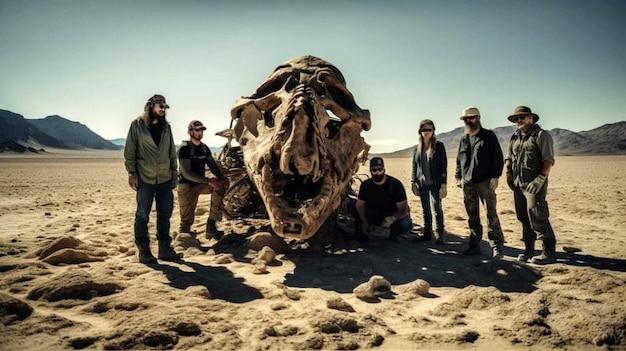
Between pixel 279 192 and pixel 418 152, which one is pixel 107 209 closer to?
pixel 279 192

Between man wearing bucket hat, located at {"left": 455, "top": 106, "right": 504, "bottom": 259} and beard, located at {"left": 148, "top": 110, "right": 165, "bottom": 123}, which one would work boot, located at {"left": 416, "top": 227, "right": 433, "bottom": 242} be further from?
beard, located at {"left": 148, "top": 110, "right": 165, "bottom": 123}

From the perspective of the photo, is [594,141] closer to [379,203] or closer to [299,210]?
[379,203]

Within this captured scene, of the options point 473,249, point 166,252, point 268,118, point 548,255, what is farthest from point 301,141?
point 548,255

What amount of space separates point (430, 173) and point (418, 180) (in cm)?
33

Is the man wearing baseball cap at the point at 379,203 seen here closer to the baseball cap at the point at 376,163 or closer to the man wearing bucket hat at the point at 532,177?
the baseball cap at the point at 376,163

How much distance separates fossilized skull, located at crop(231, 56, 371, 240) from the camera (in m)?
4.56

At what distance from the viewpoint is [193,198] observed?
7000 mm

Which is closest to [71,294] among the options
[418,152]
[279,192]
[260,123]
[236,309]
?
[236,309]

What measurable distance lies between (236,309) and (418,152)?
16.2 ft

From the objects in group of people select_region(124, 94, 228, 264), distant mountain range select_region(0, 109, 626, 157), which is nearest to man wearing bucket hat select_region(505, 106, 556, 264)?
group of people select_region(124, 94, 228, 264)

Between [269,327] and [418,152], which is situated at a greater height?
[418,152]

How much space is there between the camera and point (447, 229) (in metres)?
8.39

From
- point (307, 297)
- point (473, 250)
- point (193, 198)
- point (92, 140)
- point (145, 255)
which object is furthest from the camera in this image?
point (92, 140)

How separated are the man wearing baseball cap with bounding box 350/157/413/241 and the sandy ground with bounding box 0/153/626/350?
1.28 ft
